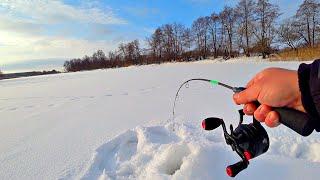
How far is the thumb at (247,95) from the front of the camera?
1.24 metres

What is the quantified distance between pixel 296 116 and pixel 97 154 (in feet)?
7.84

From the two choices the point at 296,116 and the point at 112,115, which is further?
the point at 112,115

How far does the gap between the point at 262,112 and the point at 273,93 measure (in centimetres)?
11

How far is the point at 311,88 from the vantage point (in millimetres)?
1057

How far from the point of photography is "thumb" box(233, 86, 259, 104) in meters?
1.24

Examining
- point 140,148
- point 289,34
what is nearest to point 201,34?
point 289,34

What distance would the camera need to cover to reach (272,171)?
2.49 m

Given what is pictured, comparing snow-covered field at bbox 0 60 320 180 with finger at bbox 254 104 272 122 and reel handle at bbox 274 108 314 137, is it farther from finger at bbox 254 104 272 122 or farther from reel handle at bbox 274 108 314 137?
reel handle at bbox 274 108 314 137

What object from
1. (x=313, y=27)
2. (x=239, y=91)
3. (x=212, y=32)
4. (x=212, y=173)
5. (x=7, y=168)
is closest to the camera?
(x=239, y=91)

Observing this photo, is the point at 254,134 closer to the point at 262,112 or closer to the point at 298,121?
the point at 262,112

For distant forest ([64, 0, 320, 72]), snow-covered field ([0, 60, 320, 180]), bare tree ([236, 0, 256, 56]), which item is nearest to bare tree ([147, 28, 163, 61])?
distant forest ([64, 0, 320, 72])

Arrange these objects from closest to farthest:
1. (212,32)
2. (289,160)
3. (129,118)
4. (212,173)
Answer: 1. (212,173)
2. (289,160)
3. (129,118)
4. (212,32)

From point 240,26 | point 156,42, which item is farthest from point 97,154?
point 156,42

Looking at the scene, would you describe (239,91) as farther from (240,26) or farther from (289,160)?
(240,26)
